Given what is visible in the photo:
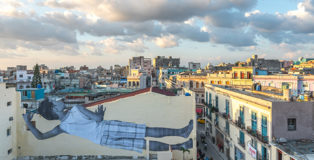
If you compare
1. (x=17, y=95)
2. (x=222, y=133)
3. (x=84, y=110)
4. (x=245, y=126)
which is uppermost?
(x=17, y=95)

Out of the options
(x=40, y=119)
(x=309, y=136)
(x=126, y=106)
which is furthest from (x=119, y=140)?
(x=309, y=136)

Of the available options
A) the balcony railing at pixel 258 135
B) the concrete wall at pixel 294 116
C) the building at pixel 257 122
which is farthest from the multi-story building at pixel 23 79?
the concrete wall at pixel 294 116

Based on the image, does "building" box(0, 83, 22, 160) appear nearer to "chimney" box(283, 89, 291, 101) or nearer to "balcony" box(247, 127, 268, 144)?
"balcony" box(247, 127, 268, 144)

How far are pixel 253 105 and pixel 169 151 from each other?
28.4 feet

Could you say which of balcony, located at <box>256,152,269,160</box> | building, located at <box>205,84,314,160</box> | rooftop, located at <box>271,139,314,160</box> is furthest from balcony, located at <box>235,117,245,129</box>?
rooftop, located at <box>271,139,314,160</box>

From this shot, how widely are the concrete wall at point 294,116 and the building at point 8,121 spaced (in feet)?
74.3

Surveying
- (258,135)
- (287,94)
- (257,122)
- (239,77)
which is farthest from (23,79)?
(287,94)

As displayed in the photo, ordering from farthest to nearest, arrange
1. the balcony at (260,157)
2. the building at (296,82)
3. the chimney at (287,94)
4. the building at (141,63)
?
the building at (141,63)
the building at (296,82)
the balcony at (260,157)
the chimney at (287,94)

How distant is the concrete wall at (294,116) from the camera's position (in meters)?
17.6

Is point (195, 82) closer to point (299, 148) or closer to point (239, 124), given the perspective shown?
point (239, 124)

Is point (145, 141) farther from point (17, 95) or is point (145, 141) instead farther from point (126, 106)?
point (17, 95)

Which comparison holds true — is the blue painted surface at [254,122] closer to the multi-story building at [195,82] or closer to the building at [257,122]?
the building at [257,122]

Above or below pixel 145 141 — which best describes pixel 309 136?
above

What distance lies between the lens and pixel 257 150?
65.7ft
